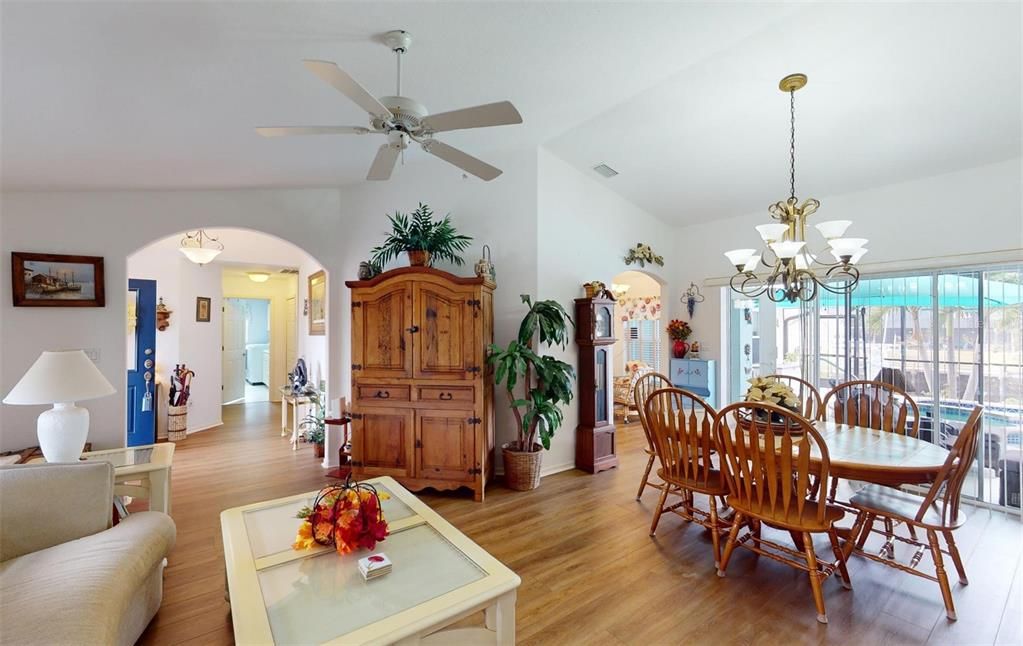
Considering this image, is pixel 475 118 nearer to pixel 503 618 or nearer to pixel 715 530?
pixel 503 618

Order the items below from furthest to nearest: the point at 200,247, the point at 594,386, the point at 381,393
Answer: the point at 200,247
the point at 594,386
the point at 381,393

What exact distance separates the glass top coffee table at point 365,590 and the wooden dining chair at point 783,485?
1431mm

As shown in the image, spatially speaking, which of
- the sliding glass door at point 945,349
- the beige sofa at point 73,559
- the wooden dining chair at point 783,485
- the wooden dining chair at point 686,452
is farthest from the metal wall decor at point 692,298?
the beige sofa at point 73,559

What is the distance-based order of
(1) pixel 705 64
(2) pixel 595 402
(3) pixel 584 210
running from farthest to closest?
1. (3) pixel 584 210
2. (2) pixel 595 402
3. (1) pixel 705 64

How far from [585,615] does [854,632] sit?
1.22 metres

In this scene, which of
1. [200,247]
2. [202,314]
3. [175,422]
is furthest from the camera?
[202,314]

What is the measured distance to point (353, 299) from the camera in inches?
147

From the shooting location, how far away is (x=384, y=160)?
234 centimetres

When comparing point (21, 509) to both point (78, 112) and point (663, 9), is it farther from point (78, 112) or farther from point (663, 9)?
point (663, 9)

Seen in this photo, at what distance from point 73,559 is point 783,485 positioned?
315 cm

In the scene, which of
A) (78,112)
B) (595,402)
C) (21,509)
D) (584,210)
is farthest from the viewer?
(584,210)

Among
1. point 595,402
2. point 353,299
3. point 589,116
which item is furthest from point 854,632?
point 353,299

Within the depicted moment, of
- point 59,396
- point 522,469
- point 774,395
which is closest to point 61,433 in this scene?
point 59,396

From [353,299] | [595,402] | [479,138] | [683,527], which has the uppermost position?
[479,138]
